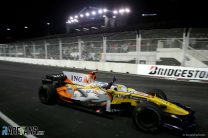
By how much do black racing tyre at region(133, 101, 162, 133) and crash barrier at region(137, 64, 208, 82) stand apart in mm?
8946

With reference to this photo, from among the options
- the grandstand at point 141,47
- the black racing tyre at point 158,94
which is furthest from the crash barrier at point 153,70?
the black racing tyre at point 158,94

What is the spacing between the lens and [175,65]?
525 inches

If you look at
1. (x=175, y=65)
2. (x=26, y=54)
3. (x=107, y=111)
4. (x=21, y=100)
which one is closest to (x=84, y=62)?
(x=175, y=65)

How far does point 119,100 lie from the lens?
16.1 feet

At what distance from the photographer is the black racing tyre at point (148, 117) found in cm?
397

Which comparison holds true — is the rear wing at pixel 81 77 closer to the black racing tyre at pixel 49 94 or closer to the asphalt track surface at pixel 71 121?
the black racing tyre at pixel 49 94

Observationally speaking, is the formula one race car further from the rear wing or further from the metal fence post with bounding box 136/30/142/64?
the metal fence post with bounding box 136/30/142/64

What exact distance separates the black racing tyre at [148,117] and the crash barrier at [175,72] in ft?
29.4

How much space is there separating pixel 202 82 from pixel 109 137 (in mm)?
9386

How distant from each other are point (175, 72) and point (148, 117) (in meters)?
9.17

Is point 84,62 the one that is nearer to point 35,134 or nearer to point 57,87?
point 57,87

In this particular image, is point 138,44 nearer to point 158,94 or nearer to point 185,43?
point 185,43

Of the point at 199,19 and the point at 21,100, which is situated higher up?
the point at 199,19

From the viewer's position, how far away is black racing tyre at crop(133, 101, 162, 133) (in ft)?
13.0
